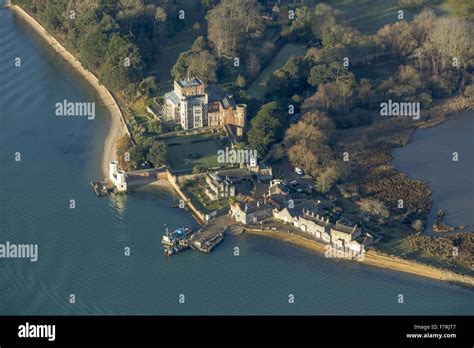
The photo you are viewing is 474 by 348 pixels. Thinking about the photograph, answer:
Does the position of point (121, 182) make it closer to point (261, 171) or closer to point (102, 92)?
point (261, 171)

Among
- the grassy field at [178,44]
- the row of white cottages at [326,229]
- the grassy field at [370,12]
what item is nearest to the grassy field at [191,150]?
the row of white cottages at [326,229]

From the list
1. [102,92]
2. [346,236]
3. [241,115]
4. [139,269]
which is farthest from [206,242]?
[102,92]

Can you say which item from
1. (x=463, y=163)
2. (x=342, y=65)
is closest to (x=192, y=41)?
(x=342, y=65)

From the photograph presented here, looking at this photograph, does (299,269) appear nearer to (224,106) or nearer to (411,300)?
(411,300)

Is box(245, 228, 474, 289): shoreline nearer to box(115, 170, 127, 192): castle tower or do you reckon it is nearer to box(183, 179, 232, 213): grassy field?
box(183, 179, 232, 213): grassy field

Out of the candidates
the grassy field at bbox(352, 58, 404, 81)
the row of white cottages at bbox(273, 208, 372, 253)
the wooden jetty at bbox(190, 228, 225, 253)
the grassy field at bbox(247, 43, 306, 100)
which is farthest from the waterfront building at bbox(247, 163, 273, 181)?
the grassy field at bbox(352, 58, 404, 81)

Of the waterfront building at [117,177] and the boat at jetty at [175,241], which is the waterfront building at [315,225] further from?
the waterfront building at [117,177]
